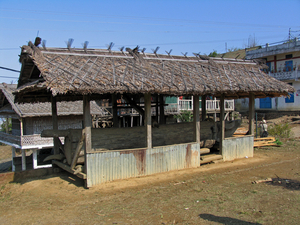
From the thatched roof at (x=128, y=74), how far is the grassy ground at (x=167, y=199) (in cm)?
269

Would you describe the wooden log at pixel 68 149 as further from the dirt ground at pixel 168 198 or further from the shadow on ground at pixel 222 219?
the shadow on ground at pixel 222 219

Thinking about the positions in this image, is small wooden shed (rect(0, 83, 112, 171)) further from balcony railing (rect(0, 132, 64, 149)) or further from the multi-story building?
the multi-story building

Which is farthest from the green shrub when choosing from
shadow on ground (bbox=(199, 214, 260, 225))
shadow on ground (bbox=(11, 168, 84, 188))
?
shadow on ground (bbox=(11, 168, 84, 188))

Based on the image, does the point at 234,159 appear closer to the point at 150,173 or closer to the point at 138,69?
the point at 150,173

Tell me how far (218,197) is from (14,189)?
19.3ft

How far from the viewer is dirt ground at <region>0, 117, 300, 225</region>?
4.90 metres

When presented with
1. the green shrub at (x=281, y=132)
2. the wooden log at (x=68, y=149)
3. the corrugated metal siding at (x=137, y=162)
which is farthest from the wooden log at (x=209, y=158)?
the green shrub at (x=281, y=132)

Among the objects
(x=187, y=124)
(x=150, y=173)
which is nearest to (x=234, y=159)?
(x=187, y=124)

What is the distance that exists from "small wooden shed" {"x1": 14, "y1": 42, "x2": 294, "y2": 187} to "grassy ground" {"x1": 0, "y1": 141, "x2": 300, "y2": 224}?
528mm

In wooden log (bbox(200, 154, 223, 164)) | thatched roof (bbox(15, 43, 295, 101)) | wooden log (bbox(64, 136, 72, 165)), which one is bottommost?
wooden log (bbox(200, 154, 223, 164))

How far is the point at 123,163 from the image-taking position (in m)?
7.43

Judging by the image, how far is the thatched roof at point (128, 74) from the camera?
6539mm

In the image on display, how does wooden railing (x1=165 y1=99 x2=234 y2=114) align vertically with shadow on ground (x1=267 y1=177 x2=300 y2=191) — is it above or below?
above

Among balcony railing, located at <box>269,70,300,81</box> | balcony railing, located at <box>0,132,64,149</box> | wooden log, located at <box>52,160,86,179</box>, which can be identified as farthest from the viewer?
balcony railing, located at <box>269,70,300,81</box>
